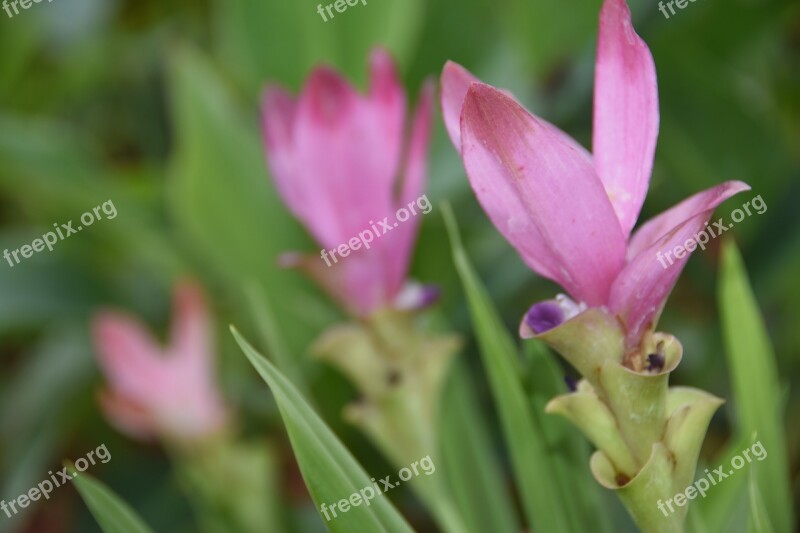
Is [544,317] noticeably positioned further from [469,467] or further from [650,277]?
[469,467]

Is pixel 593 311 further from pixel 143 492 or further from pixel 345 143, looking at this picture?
pixel 143 492

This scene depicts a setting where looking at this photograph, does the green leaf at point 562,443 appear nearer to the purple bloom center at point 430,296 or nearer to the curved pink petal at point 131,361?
the purple bloom center at point 430,296

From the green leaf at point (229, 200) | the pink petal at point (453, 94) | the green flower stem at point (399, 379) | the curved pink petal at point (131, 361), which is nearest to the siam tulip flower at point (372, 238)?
the green flower stem at point (399, 379)

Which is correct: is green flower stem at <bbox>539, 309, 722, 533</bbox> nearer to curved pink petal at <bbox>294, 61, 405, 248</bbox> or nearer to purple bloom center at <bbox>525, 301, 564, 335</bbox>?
purple bloom center at <bbox>525, 301, 564, 335</bbox>
